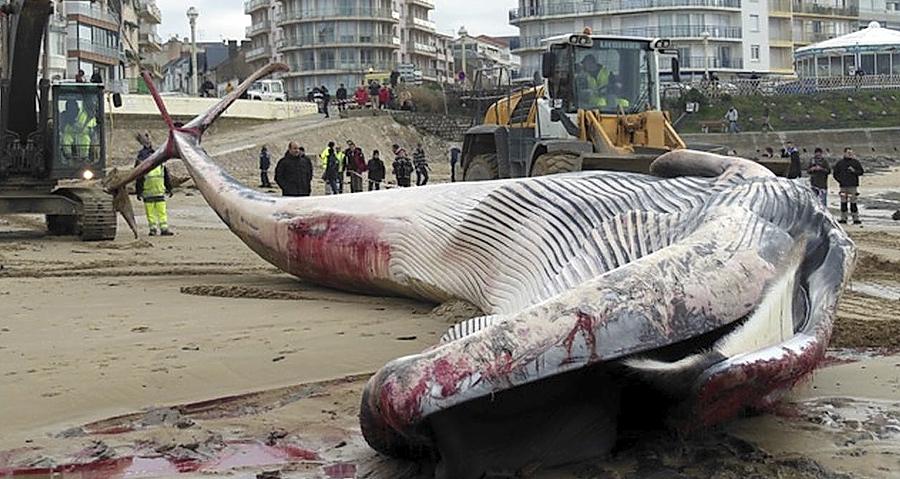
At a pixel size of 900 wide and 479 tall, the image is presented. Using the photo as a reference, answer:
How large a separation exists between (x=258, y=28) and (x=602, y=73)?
4139 inches

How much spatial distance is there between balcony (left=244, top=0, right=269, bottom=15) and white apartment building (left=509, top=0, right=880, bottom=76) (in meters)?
30.9

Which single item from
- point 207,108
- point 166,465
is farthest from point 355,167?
point 166,465

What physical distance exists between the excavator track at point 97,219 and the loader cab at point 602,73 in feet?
22.5

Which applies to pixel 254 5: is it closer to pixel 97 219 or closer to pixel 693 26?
pixel 693 26

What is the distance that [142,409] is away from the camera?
5902 mm

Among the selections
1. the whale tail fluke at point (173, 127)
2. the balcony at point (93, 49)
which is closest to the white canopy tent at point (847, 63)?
the balcony at point (93, 49)

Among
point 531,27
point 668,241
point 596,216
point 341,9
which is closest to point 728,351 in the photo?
point 668,241

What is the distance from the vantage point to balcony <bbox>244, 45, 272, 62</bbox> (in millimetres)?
117731

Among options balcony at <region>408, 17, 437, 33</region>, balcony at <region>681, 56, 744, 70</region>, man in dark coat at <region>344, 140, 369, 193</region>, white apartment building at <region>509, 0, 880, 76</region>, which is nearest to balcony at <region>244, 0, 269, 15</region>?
balcony at <region>408, 17, 437, 33</region>

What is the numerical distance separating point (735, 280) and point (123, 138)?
40790 millimetres

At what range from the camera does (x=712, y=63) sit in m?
92.9

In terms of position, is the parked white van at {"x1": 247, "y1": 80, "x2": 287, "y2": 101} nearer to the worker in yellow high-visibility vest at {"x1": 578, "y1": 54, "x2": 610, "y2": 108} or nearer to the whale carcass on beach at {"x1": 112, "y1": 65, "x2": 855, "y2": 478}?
the worker in yellow high-visibility vest at {"x1": 578, "y1": 54, "x2": 610, "y2": 108}

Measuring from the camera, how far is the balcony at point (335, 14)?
107m

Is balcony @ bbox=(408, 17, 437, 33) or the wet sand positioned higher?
balcony @ bbox=(408, 17, 437, 33)
